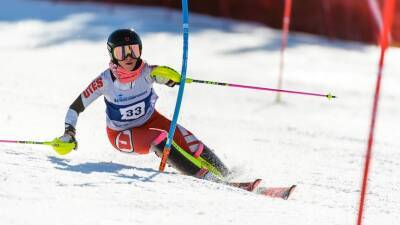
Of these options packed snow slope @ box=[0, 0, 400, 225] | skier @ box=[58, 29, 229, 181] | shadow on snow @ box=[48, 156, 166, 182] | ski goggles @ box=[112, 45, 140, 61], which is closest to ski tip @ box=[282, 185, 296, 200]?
packed snow slope @ box=[0, 0, 400, 225]

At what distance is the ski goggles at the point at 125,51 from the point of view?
4949 mm

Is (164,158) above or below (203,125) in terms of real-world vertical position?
below

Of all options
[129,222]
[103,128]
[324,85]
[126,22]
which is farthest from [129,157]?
[126,22]

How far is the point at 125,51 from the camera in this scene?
4965 millimetres

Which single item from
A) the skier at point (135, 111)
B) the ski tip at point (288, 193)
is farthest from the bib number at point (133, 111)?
the ski tip at point (288, 193)

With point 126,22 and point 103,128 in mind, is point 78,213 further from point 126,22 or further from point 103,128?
point 126,22

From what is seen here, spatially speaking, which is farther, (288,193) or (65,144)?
(65,144)

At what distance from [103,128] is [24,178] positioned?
110 inches

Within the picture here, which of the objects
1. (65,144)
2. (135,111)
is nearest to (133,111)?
(135,111)

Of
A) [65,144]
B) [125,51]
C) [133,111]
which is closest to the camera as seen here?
[65,144]

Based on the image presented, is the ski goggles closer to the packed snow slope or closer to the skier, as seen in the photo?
the skier

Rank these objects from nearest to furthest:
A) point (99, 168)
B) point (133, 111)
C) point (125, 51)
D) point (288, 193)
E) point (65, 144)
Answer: point (99, 168), point (288, 193), point (65, 144), point (125, 51), point (133, 111)

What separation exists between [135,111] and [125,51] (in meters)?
0.51

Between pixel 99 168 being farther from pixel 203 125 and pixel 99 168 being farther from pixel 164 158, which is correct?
pixel 203 125
